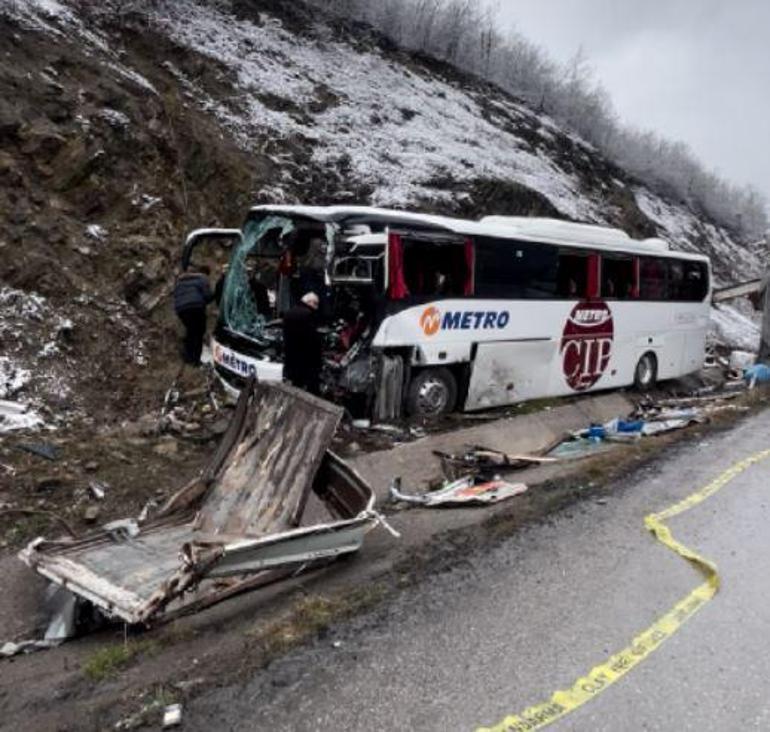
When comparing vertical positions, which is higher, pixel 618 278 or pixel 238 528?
pixel 618 278

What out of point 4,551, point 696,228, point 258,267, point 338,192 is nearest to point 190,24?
point 338,192

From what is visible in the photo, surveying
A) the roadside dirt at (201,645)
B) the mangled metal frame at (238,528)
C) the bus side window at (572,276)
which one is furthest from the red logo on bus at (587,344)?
the mangled metal frame at (238,528)

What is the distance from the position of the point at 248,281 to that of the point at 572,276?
5481 millimetres

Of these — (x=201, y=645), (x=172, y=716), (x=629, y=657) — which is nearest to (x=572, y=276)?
(x=629, y=657)

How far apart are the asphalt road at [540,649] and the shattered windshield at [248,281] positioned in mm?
5333

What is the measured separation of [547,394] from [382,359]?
12.9 ft

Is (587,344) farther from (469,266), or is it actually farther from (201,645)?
(201,645)

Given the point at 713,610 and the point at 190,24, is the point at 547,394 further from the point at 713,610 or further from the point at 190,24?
the point at 190,24

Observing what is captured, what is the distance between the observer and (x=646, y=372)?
15578 mm

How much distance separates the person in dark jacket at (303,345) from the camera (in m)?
8.94

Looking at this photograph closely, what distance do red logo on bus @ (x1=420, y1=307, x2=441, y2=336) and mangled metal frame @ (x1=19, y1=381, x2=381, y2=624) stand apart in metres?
3.33

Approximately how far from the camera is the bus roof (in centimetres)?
942

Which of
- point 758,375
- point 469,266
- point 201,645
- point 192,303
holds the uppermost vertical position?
point 469,266

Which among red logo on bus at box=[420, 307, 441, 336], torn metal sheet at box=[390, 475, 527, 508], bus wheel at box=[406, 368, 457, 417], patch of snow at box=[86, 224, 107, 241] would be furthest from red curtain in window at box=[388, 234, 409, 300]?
patch of snow at box=[86, 224, 107, 241]
